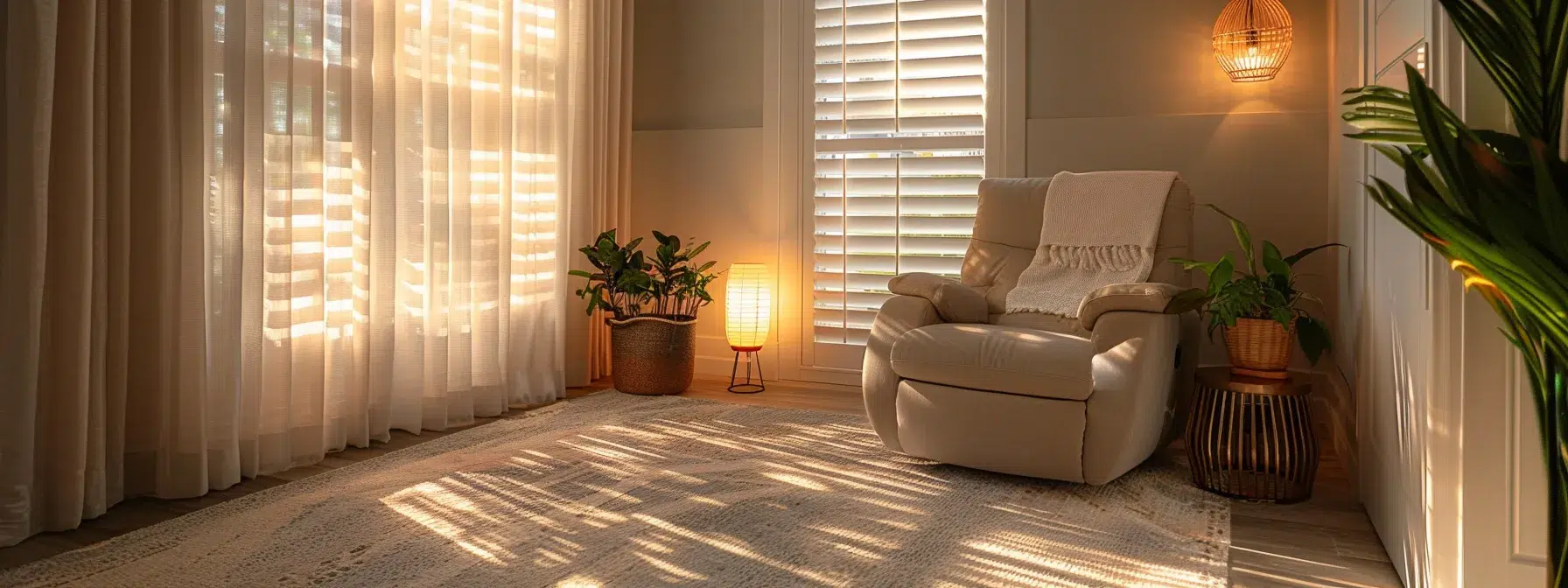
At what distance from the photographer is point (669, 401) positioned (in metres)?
4.10

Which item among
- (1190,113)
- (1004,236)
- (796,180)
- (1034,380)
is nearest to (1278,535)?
(1034,380)

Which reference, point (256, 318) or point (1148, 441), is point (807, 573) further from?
point (256, 318)

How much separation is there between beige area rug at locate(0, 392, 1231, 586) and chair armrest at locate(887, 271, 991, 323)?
50cm

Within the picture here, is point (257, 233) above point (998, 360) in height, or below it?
above

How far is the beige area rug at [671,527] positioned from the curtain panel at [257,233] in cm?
27

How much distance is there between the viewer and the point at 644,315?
426cm

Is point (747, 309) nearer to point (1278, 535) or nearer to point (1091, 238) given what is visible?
point (1091, 238)

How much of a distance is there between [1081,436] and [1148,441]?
348 mm

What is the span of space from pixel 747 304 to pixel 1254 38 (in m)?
2.24

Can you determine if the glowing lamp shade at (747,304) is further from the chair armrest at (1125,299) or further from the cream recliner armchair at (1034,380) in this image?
the chair armrest at (1125,299)

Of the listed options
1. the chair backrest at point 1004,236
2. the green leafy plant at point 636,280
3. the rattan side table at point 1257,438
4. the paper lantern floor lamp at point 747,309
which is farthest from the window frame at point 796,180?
the rattan side table at point 1257,438

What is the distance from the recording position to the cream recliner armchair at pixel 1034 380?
2.67m

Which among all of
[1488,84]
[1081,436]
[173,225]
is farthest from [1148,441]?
[173,225]

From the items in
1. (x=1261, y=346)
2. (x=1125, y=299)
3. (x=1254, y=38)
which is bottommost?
(x=1261, y=346)
